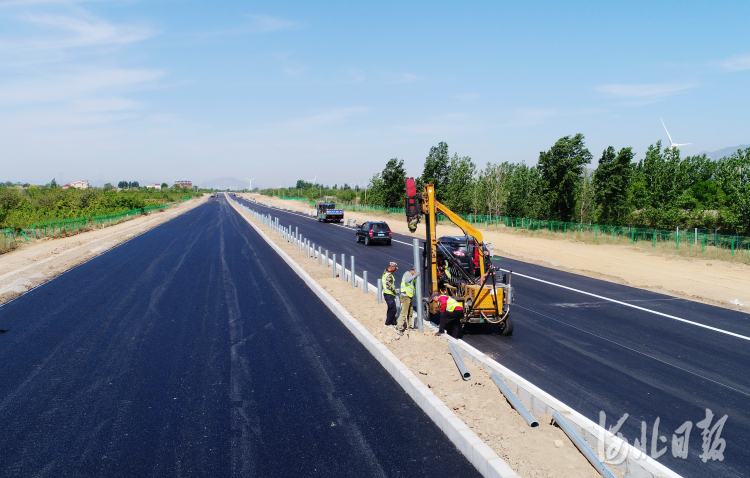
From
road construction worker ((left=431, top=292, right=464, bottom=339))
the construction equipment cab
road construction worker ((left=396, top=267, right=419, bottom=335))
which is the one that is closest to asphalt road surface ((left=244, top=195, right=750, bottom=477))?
road construction worker ((left=431, top=292, right=464, bottom=339))

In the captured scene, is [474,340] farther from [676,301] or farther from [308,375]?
[676,301]

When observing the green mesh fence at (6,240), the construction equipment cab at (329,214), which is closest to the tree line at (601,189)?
the construction equipment cab at (329,214)

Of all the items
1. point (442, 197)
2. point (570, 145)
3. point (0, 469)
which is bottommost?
point (0, 469)

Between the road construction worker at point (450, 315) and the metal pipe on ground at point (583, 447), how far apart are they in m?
3.75

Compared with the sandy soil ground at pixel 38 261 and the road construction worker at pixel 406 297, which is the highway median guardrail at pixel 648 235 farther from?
the sandy soil ground at pixel 38 261

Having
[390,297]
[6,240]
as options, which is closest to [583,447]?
[390,297]

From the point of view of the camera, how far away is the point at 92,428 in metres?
6.13

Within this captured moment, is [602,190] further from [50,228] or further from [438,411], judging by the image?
[50,228]

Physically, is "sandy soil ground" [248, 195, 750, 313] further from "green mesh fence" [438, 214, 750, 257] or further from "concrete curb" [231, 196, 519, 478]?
"concrete curb" [231, 196, 519, 478]

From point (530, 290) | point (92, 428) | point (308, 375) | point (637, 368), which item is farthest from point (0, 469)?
point (530, 290)

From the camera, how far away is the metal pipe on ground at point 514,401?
5855mm

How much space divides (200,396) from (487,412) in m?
4.32

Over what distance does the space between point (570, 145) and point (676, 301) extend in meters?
26.5

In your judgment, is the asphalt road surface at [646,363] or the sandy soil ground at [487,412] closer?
the sandy soil ground at [487,412]
